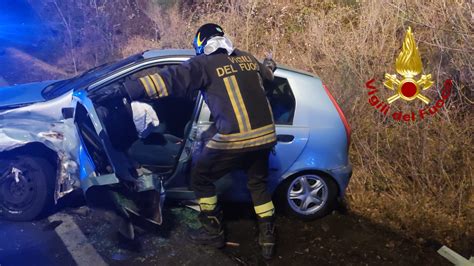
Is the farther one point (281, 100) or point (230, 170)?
point (281, 100)

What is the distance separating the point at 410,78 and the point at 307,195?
1.95 m

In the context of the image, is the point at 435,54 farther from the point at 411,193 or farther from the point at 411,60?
the point at 411,193

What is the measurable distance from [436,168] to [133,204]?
2864 mm

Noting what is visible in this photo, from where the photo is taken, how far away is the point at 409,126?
4582 millimetres

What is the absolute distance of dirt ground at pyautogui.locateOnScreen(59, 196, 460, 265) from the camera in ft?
11.7

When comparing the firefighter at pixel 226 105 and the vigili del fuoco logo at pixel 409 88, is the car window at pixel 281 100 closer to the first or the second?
the firefighter at pixel 226 105

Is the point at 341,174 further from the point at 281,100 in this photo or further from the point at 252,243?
the point at 252,243

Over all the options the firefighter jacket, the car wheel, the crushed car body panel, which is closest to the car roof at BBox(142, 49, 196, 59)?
the firefighter jacket

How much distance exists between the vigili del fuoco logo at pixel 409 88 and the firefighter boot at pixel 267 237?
1963 millimetres

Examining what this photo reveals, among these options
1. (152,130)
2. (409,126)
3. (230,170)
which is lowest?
(409,126)

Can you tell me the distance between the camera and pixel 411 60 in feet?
15.9

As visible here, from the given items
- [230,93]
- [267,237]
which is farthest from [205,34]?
[267,237]

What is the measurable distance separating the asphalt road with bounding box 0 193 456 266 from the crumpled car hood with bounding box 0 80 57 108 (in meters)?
1.03

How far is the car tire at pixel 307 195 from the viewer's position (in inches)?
158
